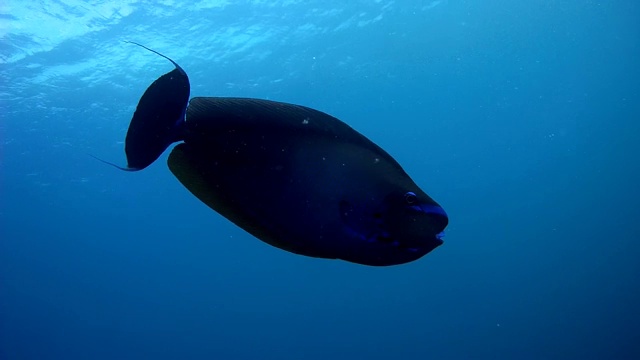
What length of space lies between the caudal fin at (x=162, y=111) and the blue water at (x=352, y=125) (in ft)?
53.4

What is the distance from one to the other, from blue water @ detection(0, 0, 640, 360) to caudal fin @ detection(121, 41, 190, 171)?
16.3 meters

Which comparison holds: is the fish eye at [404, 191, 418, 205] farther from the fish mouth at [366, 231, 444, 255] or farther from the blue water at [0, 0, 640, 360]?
the blue water at [0, 0, 640, 360]

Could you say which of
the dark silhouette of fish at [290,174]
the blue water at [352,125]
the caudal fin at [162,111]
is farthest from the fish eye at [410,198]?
the blue water at [352,125]

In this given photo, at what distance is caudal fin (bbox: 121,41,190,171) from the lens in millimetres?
862

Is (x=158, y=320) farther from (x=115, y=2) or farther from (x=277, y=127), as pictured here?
(x=277, y=127)

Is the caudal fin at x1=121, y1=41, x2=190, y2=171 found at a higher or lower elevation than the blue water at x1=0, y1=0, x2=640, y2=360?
lower

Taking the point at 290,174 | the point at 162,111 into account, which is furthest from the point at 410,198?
the point at 162,111

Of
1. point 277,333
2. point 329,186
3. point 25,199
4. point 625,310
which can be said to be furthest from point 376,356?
point 329,186

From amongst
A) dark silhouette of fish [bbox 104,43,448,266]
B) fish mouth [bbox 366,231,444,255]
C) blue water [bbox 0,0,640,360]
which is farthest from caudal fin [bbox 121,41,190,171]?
blue water [bbox 0,0,640,360]

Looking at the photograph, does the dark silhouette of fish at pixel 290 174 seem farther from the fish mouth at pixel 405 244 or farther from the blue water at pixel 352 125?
the blue water at pixel 352 125

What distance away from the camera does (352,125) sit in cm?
4212

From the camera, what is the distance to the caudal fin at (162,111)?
0.86 meters

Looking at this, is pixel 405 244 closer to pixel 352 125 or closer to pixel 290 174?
pixel 290 174

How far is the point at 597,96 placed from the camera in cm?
6381
